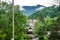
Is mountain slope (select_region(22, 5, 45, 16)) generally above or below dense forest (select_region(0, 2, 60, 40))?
above

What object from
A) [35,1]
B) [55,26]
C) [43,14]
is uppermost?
[35,1]

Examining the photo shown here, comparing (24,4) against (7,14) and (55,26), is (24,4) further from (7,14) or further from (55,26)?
(55,26)

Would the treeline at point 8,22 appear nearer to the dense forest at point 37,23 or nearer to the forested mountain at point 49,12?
the dense forest at point 37,23

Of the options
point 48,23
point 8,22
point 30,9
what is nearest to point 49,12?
point 48,23

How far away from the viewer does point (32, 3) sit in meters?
3.25

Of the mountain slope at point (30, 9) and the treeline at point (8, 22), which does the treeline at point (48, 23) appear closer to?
the mountain slope at point (30, 9)

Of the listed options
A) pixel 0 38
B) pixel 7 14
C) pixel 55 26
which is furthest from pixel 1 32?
pixel 55 26

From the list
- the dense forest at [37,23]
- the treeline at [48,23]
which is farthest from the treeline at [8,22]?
the treeline at [48,23]

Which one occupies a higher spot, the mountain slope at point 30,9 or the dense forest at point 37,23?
the mountain slope at point 30,9

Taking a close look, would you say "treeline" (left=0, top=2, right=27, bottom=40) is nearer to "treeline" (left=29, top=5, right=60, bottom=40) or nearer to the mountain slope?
the mountain slope

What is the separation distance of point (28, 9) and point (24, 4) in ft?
0.37

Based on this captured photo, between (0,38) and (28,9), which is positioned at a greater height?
(28,9)

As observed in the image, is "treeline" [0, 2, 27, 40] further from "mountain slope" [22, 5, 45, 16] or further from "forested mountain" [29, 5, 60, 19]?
"forested mountain" [29, 5, 60, 19]

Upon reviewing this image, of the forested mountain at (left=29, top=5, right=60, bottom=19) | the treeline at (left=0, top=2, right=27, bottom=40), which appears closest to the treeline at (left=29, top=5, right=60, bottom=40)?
the forested mountain at (left=29, top=5, right=60, bottom=19)
